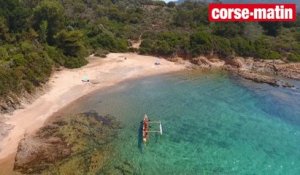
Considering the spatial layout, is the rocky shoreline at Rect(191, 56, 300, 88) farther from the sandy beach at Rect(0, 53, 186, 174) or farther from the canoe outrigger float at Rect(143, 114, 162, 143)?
the canoe outrigger float at Rect(143, 114, 162, 143)

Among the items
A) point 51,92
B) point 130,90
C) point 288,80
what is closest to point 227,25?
point 288,80

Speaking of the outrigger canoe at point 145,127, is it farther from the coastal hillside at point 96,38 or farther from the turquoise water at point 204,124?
the coastal hillside at point 96,38

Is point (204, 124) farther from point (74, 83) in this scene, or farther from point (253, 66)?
point (253, 66)

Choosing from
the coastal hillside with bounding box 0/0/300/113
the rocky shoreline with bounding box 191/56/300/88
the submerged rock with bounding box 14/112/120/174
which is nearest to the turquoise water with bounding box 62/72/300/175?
the submerged rock with bounding box 14/112/120/174

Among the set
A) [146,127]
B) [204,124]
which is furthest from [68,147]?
[204,124]

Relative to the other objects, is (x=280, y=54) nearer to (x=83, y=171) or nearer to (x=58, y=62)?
(x=58, y=62)

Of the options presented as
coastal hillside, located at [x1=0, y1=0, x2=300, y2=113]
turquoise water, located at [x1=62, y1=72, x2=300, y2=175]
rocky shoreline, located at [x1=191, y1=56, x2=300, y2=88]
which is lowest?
turquoise water, located at [x1=62, y1=72, x2=300, y2=175]
